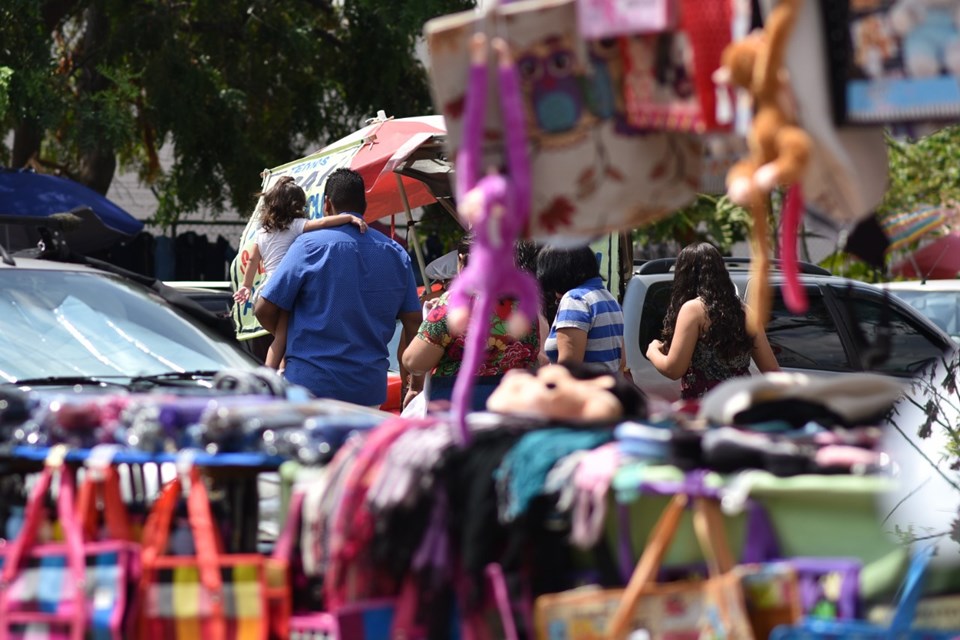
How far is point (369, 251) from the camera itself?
603cm

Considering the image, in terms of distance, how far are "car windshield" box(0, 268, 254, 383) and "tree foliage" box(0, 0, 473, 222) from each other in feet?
27.0

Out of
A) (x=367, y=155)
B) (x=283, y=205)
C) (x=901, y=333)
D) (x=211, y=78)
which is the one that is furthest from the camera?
(x=211, y=78)

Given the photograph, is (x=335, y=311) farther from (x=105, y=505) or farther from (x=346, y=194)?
(x=105, y=505)

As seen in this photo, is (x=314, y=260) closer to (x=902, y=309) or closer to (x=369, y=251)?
(x=369, y=251)

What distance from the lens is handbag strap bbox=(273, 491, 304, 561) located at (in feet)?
8.70

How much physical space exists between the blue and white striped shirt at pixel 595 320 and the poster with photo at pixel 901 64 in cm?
394

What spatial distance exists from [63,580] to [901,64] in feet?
6.28

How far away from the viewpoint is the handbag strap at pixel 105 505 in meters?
2.87

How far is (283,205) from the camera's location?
741 cm

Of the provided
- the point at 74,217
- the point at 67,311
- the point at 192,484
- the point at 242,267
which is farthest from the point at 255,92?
the point at 192,484

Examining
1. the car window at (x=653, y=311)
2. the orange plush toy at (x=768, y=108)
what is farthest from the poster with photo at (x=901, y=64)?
the car window at (x=653, y=311)

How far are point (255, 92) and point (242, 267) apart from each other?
24.9 ft

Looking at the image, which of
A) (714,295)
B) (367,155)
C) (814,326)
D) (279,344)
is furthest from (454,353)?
(814,326)

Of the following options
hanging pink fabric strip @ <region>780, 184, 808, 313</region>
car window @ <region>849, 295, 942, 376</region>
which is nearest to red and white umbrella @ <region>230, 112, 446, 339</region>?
car window @ <region>849, 295, 942, 376</region>
